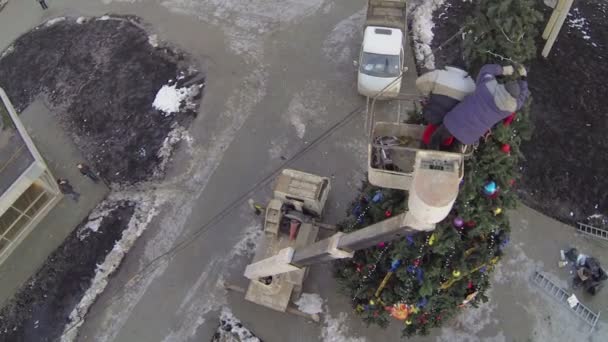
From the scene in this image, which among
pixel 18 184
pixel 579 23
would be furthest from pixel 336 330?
pixel 579 23

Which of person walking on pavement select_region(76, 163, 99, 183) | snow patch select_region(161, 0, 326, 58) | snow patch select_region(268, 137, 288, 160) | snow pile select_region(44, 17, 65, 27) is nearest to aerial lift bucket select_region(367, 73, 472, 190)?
snow patch select_region(268, 137, 288, 160)

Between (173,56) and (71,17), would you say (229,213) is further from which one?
(71,17)

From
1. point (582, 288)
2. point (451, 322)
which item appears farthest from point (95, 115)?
point (582, 288)

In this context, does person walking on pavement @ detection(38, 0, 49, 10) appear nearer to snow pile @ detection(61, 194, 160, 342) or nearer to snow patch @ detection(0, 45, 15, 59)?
snow patch @ detection(0, 45, 15, 59)

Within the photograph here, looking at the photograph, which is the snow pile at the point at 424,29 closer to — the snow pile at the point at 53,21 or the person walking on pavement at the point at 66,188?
the person walking on pavement at the point at 66,188

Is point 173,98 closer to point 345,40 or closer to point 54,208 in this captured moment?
point 54,208
